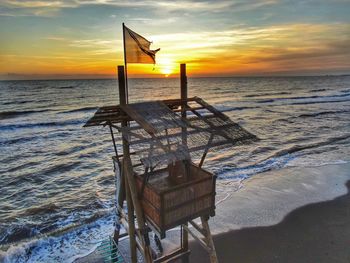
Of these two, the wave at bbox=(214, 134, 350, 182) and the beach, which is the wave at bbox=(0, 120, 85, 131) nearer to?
the wave at bbox=(214, 134, 350, 182)

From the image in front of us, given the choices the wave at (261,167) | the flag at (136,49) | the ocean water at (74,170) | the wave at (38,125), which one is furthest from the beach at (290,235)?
the wave at (38,125)

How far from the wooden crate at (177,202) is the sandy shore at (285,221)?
9.94 ft

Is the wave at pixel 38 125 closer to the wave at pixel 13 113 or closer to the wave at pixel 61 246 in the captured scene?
the wave at pixel 13 113

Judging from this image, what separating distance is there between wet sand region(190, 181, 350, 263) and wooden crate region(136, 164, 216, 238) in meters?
3.02

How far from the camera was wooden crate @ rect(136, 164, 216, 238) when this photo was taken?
5.38 metres

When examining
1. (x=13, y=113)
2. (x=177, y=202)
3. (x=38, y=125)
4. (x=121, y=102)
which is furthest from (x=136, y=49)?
(x=13, y=113)

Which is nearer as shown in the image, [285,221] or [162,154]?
[162,154]

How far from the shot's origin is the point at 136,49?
22.5 feet

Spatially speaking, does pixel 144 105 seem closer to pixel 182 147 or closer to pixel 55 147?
pixel 182 147

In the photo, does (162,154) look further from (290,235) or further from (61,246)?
(61,246)

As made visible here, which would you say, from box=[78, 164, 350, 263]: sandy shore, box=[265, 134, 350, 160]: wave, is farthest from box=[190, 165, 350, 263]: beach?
box=[265, 134, 350, 160]: wave

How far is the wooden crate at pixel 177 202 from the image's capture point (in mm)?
5379

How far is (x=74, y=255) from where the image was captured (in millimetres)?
8586

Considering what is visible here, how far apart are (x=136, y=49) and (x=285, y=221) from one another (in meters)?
7.92
